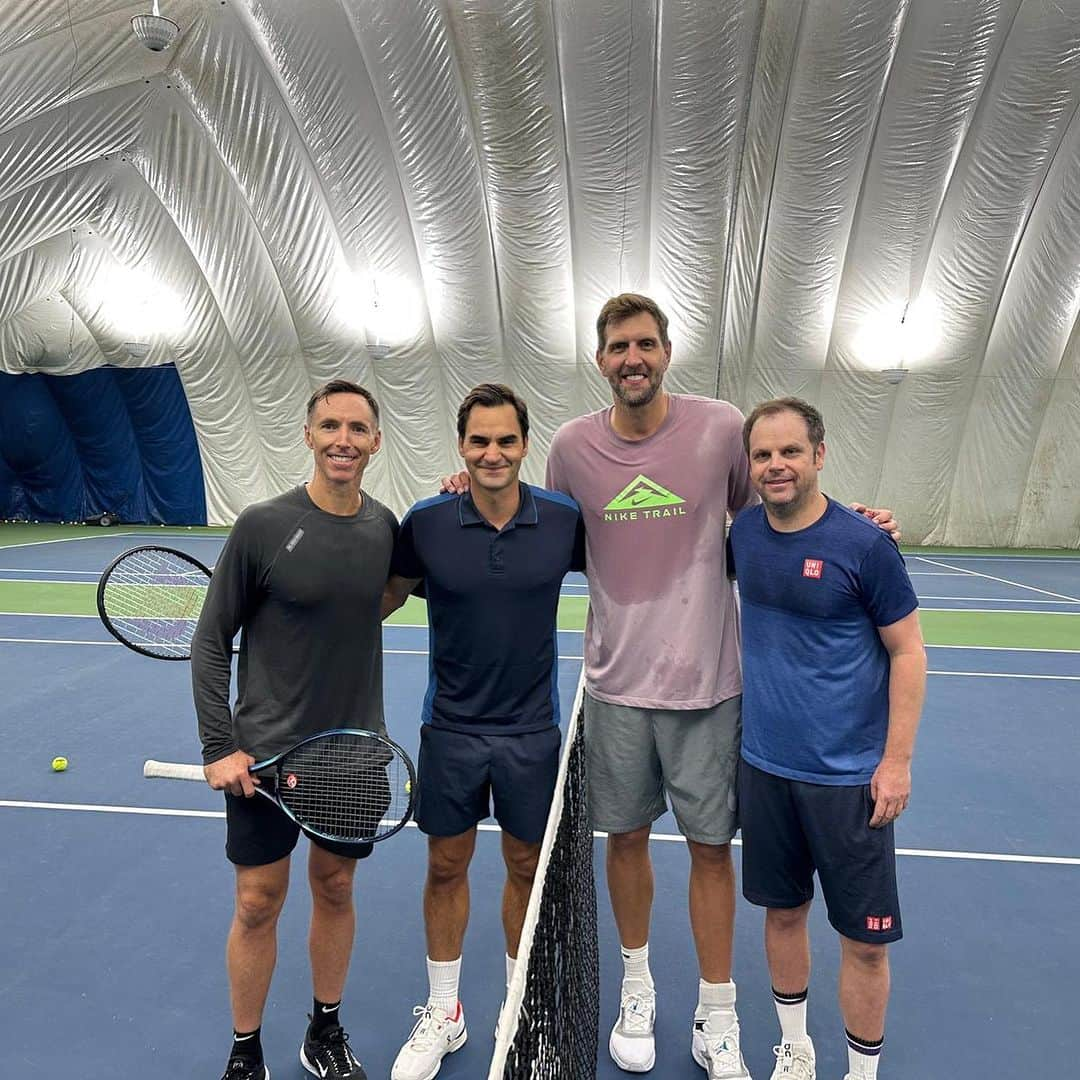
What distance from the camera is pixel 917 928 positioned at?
2.92 metres

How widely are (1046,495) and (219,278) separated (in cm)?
1639

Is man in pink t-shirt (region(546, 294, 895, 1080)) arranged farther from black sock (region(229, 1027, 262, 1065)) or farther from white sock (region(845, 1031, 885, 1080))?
black sock (region(229, 1027, 262, 1065))

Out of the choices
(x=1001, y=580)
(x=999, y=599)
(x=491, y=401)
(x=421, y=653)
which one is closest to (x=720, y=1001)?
(x=491, y=401)

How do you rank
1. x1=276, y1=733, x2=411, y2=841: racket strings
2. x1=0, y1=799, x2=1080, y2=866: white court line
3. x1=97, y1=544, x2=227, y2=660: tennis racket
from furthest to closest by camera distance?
x1=0, y1=799, x2=1080, y2=866: white court line → x1=97, y1=544, x2=227, y2=660: tennis racket → x1=276, y1=733, x2=411, y2=841: racket strings

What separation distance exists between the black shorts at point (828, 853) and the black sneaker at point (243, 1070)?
140 centimetres

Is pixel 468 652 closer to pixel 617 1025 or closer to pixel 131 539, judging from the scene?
pixel 617 1025

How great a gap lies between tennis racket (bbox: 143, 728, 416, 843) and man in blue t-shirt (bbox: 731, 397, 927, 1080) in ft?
3.19

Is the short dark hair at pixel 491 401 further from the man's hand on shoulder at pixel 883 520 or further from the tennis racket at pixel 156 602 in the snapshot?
the tennis racket at pixel 156 602

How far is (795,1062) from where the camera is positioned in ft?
7.14

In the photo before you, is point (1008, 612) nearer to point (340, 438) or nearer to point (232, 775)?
point (340, 438)

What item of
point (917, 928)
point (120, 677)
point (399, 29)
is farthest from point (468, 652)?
point (399, 29)

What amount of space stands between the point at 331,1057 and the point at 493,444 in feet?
5.78

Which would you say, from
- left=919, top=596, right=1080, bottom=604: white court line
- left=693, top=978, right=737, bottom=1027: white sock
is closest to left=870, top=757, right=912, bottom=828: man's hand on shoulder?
left=693, top=978, right=737, bottom=1027: white sock

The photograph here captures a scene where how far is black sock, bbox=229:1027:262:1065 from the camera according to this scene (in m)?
2.11
